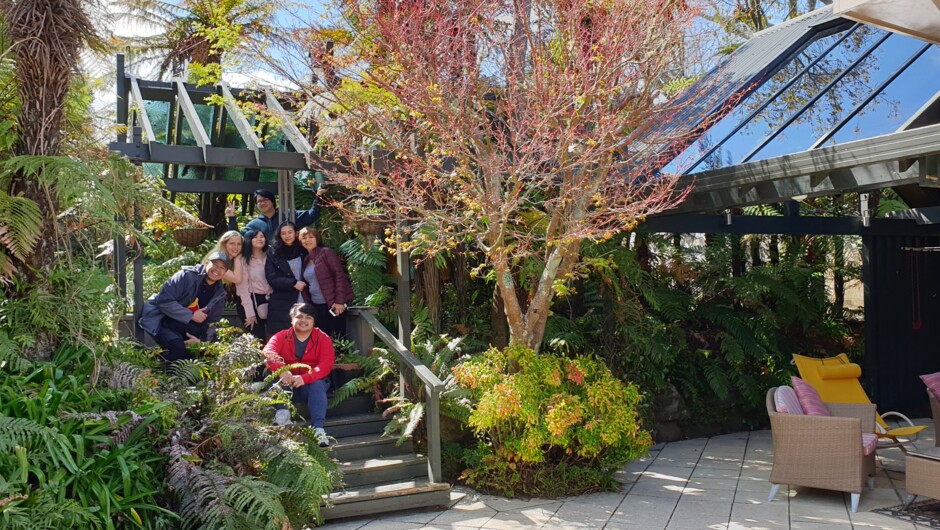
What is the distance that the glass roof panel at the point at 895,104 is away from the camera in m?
6.83

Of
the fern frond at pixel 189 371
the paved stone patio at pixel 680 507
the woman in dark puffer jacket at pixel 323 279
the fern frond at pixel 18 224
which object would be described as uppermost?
the fern frond at pixel 18 224

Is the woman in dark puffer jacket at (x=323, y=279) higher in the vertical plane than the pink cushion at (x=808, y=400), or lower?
higher

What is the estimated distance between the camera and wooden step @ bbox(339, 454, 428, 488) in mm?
6699

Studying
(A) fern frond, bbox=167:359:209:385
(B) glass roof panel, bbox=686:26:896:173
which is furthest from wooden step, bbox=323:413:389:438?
(B) glass roof panel, bbox=686:26:896:173

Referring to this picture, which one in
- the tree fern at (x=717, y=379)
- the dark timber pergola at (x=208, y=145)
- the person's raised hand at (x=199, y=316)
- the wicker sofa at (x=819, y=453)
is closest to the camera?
the wicker sofa at (x=819, y=453)

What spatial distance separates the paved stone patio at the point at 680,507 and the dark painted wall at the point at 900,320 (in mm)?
2505

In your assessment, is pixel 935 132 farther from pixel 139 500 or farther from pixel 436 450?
pixel 139 500

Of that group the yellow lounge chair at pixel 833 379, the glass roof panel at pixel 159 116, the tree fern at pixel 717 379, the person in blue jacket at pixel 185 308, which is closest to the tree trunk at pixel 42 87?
the person in blue jacket at pixel 185 308

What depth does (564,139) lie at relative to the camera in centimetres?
685

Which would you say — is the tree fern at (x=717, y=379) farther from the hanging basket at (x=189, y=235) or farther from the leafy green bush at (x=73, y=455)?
the leafy green bush at (x=73, y=455)

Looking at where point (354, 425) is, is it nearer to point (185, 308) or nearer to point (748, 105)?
point (185, 308)

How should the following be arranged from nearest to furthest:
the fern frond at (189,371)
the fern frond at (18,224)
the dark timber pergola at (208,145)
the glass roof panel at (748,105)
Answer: the fern frond at (18,224) → the fern frond at (189,371) → the dark timber pergola at (208,145) → the glass roof panel at (748,105)

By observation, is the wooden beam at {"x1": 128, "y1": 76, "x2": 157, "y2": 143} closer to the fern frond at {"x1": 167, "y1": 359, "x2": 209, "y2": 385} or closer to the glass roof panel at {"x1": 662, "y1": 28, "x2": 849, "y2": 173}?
the fern frond at {"x1": 167, "y1": 359, "x2": 209, "y2": 385}

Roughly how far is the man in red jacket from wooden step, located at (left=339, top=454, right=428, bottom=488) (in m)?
0.32
